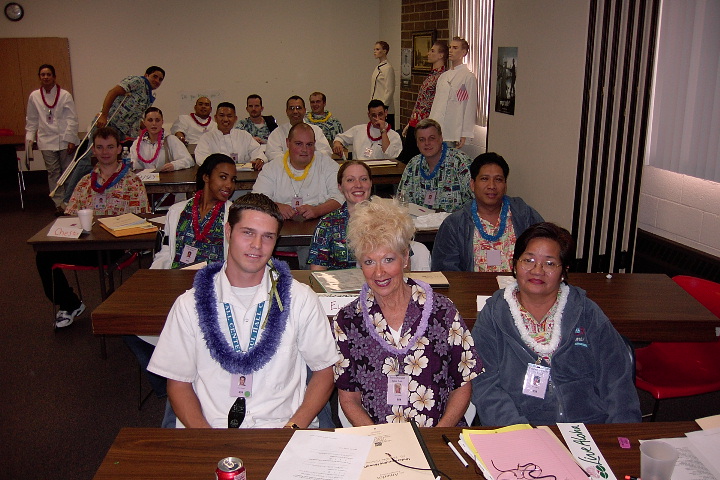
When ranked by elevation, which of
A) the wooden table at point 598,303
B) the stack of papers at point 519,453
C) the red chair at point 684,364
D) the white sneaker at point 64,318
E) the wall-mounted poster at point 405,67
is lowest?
the white sneaker at point 64,318

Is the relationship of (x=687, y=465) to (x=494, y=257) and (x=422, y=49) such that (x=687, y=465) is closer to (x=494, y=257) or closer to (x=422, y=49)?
(x=494, y=257)

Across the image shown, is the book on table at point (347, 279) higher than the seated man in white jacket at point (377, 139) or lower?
lower

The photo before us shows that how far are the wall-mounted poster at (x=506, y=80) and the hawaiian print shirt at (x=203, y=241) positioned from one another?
123 inches

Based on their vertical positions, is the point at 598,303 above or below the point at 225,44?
below

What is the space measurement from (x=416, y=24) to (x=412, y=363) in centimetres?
803

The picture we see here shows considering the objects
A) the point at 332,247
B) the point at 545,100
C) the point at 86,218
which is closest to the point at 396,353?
the point at 332,247

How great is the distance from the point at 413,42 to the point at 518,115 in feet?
14.3

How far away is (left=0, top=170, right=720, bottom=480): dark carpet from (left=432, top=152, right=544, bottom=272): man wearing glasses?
1.16m

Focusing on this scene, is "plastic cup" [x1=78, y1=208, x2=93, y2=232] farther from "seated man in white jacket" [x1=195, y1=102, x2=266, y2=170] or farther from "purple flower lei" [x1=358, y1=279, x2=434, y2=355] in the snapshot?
"seated man in white jacket" [x1=195, y1=102, x2=266, y2=170]

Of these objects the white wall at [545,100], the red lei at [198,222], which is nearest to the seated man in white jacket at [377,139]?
the white wall at [545,100]

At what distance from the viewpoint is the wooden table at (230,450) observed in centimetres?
157

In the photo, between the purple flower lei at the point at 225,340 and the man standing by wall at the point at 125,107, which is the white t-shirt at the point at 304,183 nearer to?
the purple flower lei at the point at 225,340

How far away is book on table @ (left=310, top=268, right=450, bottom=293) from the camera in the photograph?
2797mm

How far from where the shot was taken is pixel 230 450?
1.66 meters
